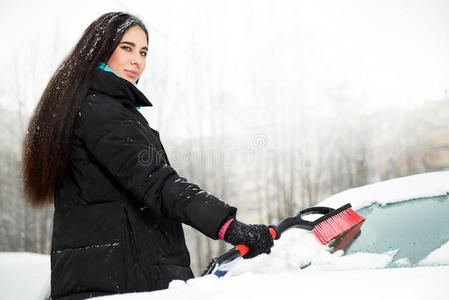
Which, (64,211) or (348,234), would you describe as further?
(348,234)

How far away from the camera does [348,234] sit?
5.86 ft

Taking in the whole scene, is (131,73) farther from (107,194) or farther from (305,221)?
(305,221)

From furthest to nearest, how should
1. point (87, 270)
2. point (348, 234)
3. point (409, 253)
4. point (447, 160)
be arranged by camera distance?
point (447, 160)
point (348, 234)
point (409, 253)
point (87, 270)

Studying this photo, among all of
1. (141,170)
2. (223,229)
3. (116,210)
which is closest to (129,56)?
(141,170)

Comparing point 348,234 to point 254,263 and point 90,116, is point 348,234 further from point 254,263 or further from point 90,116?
point 90,116

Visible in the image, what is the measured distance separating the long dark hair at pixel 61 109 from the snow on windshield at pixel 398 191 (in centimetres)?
160

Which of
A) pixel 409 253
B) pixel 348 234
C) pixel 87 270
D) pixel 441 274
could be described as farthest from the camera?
pixel 348 234

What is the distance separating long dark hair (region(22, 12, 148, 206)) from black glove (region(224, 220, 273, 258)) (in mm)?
650

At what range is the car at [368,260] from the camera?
71cm

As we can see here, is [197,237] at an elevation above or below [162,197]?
below

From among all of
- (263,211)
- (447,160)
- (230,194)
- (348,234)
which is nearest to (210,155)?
(230,194)

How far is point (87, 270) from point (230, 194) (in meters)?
19.8

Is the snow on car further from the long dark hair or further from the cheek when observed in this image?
the cheek

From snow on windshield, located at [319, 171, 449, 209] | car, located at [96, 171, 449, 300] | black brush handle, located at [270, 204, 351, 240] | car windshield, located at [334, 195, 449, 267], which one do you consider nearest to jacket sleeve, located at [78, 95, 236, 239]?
car, located at [96, 171, 449, 300]
